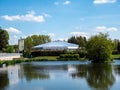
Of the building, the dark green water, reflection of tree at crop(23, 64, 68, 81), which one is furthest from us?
the building

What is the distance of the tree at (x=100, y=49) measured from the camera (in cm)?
4981

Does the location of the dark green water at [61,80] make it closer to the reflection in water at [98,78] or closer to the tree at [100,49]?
the reflection in water at [98,78]

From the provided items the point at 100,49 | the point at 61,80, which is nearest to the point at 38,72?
the point at 61,80

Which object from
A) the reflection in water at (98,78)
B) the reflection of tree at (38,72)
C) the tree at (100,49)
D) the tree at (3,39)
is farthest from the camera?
the tree at (3,39)

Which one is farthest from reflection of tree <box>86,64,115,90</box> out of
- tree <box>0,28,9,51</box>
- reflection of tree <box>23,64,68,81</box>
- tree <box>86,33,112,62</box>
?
tree <box>0,28,9,51</box>

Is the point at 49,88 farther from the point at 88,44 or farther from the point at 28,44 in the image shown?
the point at 28,44

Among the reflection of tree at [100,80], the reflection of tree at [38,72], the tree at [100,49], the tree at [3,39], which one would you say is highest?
the tree at [3,39]

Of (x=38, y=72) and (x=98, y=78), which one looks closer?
(x=98, y=78)

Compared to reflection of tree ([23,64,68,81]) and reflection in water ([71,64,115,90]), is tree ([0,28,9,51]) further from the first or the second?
reflection in water ([71,64,115,90])

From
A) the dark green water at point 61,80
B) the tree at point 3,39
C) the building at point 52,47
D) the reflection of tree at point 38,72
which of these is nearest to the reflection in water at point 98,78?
the dark green water at point 61,80

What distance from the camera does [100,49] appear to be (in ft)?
164

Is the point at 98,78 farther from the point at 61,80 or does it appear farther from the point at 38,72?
the point at 38,72

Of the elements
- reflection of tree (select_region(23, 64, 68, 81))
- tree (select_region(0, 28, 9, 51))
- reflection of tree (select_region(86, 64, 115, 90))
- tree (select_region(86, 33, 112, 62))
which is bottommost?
reflection of tree (select_region(23, 64, 68, 81))

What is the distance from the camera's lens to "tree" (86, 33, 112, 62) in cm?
4981
